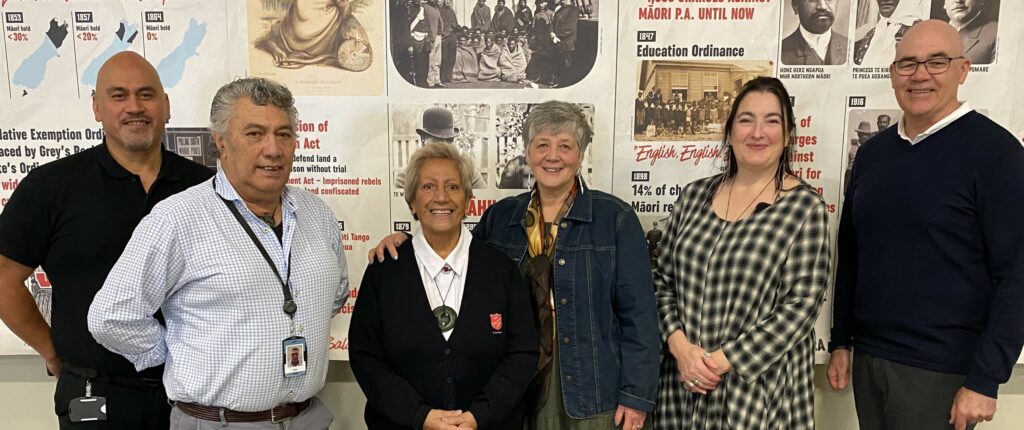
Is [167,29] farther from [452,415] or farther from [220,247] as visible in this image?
[452,415]

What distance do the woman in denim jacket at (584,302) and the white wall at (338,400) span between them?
40.6 inches

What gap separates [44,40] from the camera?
88.3 inches

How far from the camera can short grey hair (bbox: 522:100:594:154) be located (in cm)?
176

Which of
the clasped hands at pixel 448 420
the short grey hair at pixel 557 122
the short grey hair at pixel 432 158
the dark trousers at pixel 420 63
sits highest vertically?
the dark trousers at pixel 420 63

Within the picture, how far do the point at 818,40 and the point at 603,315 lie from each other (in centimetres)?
137

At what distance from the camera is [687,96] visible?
223 cm

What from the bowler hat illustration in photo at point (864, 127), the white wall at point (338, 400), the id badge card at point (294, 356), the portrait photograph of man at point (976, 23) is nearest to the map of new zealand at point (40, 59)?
the white wall at point (338, 400)

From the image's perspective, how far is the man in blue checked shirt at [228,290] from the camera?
1.41 m

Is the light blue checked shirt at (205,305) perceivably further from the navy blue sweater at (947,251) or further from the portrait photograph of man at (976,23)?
the portrait photograph of man at (976,23)

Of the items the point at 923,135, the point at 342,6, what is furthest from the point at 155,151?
the point at 923,135

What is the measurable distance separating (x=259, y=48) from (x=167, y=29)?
36 cm

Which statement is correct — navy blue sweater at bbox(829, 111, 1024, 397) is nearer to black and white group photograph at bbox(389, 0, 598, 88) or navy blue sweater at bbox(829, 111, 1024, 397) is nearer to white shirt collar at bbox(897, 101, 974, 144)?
white shirt collar at bbox(897, 101, 974, 144)

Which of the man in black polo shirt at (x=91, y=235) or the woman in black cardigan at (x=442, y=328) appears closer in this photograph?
the woman in black cardigan at (x=442, y=328)

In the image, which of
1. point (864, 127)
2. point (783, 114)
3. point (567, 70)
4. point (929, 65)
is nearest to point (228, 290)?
point (567, 70)
